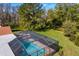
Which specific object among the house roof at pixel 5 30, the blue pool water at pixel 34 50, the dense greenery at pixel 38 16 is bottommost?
the blue pool water at pixel 34 50

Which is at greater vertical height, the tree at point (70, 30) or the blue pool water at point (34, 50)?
the tree at point (70, 30)

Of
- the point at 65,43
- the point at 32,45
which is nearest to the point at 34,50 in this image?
the point at 32,45

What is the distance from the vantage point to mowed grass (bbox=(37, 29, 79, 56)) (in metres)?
1.67

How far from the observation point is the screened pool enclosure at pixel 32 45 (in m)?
1.68

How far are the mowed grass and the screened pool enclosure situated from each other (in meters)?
0.04

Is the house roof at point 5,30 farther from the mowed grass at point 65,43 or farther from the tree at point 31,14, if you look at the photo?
the mowed grass at point 65,43

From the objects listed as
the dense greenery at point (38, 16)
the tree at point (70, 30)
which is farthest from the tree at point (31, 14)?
the tree at point (70, 30)

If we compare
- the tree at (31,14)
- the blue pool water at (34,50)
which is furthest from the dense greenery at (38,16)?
the blue pool water at (34,50)

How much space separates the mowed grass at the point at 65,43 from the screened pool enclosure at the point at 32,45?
0.04 metres

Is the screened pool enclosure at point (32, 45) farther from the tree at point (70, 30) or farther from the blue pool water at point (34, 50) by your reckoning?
the tree at point (70, 30)

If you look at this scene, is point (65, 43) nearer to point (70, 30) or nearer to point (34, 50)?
point (70, 30)

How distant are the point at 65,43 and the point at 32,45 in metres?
0.30

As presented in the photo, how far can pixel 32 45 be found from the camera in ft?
5.56

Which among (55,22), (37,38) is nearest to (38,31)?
(37,38)
